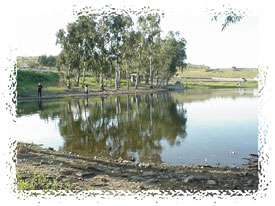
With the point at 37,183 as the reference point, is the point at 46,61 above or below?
above

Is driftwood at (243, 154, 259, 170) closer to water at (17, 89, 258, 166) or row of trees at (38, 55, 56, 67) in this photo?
water at (17, 89, 258, 166)

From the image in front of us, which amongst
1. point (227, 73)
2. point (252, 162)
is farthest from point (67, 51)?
point (227, 73)

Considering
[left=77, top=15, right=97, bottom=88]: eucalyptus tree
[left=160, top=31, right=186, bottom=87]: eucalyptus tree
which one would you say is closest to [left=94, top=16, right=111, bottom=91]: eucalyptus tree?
[left=77, top=15, right=97, bottom=88]: eucalyptus tree

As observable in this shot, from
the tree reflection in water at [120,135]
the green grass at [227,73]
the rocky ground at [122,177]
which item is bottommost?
the tree reflection in water at [120,135]

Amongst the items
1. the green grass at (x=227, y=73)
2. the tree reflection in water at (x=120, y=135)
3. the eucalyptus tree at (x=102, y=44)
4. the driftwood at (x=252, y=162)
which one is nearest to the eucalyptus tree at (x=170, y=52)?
the eucalyptus tree at (x=102, y=44)

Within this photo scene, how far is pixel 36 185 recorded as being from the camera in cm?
548

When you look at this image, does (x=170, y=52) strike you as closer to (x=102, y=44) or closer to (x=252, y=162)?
(x=102, y=44)

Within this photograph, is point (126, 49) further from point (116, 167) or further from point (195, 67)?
point (195, 67)

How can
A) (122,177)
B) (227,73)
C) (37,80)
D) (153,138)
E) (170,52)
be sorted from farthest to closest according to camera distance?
1. (227,73)
2. (170,52)
3. (37,80)
4. (153,138)
5. (122,177)

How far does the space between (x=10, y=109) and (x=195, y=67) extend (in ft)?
601

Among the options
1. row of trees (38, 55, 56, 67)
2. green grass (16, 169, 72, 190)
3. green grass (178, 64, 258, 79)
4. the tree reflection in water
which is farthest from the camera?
green grass (178, 64, 258, 79)

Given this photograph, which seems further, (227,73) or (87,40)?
(227,73)

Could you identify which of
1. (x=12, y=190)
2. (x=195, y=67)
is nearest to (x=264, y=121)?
(x=12, y=190)

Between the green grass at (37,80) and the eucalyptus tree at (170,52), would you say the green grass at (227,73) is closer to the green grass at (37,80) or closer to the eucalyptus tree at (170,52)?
the eucalyptus tree at (170,52)
